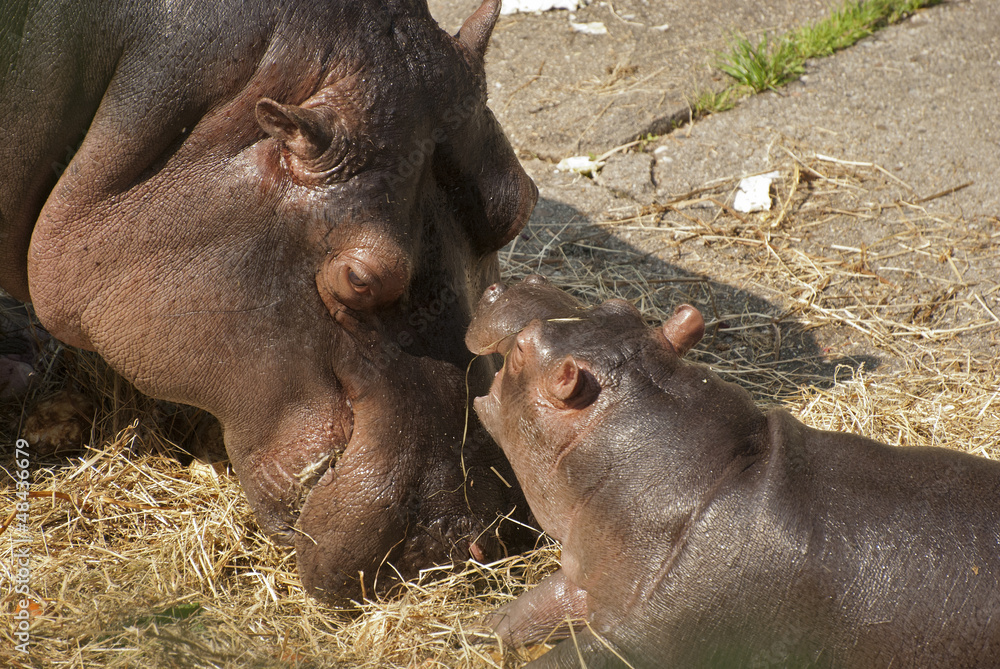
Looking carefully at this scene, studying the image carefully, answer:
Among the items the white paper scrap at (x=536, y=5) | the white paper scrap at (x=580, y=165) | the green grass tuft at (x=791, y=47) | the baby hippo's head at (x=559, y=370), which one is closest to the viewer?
the baby hippo's head at (x=559, y=370)

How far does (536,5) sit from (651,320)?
10.6 ft

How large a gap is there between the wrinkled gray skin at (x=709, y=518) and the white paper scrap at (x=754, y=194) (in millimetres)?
2568

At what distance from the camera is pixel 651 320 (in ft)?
14.2

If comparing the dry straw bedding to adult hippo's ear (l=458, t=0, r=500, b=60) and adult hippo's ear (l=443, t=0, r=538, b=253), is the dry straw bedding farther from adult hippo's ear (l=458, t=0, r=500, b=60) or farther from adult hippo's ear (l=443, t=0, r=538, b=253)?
adult hippo's ear (l=458, t=0, r=500, b=60)

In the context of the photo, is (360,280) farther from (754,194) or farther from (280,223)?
(754,194)

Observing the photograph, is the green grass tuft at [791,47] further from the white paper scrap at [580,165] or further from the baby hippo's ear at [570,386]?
the baby hippo's ear at [570,386]

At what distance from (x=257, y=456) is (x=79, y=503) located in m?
1.08

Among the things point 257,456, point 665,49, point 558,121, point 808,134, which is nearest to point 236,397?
point 257,456

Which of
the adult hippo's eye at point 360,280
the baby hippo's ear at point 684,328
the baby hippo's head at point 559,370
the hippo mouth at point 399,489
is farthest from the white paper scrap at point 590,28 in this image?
the adult hippo's eye at point 360,280

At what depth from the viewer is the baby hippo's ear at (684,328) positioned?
262 cm

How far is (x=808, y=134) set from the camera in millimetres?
5562

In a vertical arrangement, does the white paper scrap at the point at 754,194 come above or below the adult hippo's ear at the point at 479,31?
below

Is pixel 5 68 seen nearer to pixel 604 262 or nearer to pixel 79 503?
pixel 79 503

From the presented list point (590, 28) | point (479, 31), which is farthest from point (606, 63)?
point (479, 31)
